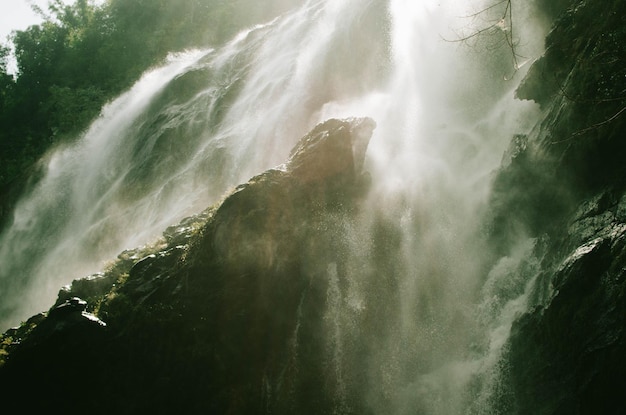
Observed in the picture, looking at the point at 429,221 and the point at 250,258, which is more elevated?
the point at 429,221

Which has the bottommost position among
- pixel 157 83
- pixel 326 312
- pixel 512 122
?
pixel 326 312

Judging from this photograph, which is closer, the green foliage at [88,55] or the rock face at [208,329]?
the rock face at [208,329]

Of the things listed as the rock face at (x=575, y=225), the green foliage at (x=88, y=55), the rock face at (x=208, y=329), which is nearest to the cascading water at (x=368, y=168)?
the rock face at (x=575, y=225)

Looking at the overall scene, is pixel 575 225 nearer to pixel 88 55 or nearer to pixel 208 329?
pixel 208 329

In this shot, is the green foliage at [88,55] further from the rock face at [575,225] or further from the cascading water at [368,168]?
the rock face at [575,225]

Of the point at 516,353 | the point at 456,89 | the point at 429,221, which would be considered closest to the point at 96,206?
the point at 429,221

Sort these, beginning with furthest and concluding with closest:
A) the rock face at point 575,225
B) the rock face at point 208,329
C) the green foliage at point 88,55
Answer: the green foliage at point 88,55 → the rock face at point 208,329 → the rock face at point 575,225

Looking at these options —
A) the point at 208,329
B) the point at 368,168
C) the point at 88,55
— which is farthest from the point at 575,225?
the point at 88,55

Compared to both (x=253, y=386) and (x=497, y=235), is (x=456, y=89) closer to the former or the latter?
(x=497, y=235)

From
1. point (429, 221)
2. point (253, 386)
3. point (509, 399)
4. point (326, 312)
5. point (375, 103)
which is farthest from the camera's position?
point (375, 103)
